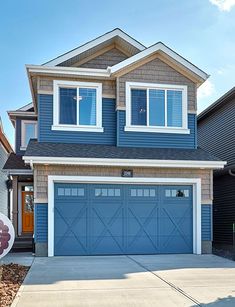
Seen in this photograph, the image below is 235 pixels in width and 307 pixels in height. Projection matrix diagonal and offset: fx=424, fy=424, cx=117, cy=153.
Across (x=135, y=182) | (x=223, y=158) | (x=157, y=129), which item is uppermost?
(x=157, y=129)

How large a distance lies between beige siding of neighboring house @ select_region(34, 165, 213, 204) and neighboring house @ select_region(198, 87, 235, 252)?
9.50 ft

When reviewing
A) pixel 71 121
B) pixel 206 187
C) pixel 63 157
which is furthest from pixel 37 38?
pixel 206 187

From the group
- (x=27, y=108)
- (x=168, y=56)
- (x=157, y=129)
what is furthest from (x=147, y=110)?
(x=27, y=108)

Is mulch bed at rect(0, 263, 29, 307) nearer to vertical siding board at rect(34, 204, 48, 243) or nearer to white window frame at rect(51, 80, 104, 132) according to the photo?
vertical siding board at rect(34, 204, 48, 243)

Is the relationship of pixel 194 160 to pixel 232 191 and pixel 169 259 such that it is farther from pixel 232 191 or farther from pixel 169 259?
pixel 232 191

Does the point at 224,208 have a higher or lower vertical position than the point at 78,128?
lower

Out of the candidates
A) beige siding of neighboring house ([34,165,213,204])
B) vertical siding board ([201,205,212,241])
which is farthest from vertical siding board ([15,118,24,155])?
vertical siding board ([201,205,212,241])

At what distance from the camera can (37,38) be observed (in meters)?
15.5

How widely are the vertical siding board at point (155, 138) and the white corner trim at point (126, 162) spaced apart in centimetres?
133

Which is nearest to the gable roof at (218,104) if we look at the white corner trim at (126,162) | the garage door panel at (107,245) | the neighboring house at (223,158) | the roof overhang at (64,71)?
the neighboring house at (223,158)

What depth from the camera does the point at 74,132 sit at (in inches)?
559

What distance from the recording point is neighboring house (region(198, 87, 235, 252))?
1741 cm

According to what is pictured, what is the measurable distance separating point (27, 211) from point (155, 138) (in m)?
7.52

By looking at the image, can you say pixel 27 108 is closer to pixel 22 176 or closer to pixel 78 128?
pixel 22 176
